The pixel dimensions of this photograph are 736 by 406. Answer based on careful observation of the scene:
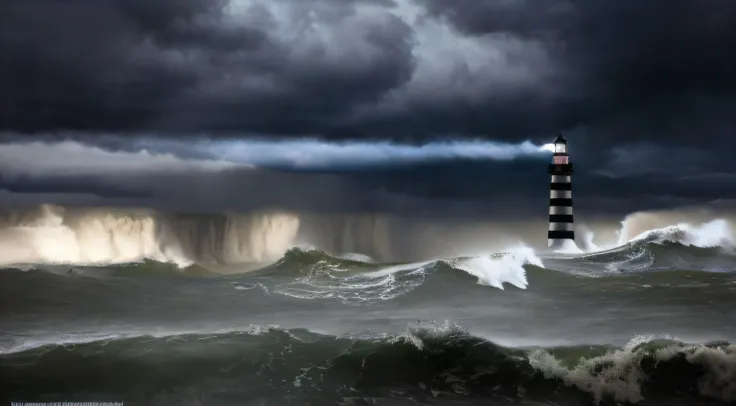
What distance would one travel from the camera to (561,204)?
3216 centimetres

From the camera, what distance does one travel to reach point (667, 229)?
41.7 metres

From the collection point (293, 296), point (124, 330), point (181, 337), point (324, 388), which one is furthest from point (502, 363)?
point (293, 296)

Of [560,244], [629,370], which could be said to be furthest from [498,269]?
[629,370]

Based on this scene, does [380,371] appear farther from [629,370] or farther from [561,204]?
[561,204]

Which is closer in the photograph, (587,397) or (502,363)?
(587,397)

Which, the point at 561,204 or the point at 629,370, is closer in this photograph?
the point at 629,370

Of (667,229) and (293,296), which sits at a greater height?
(667,229)

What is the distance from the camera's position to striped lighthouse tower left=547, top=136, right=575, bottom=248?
32031mm

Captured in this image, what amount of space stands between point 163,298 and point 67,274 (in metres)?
4.98

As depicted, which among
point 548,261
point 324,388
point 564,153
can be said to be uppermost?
point 564,153

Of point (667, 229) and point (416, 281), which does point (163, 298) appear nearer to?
point (416, 281)

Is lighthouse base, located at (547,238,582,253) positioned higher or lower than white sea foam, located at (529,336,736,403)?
higher

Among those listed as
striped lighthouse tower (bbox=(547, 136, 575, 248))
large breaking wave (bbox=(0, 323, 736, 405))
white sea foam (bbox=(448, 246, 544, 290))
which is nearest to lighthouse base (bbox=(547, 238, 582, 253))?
striped lighthouse tower (bbox=(547, 136, 575, 248))

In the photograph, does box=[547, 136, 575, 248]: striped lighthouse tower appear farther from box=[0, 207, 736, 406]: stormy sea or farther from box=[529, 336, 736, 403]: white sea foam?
box=[529, 336, 736, 403]: white sea foam
